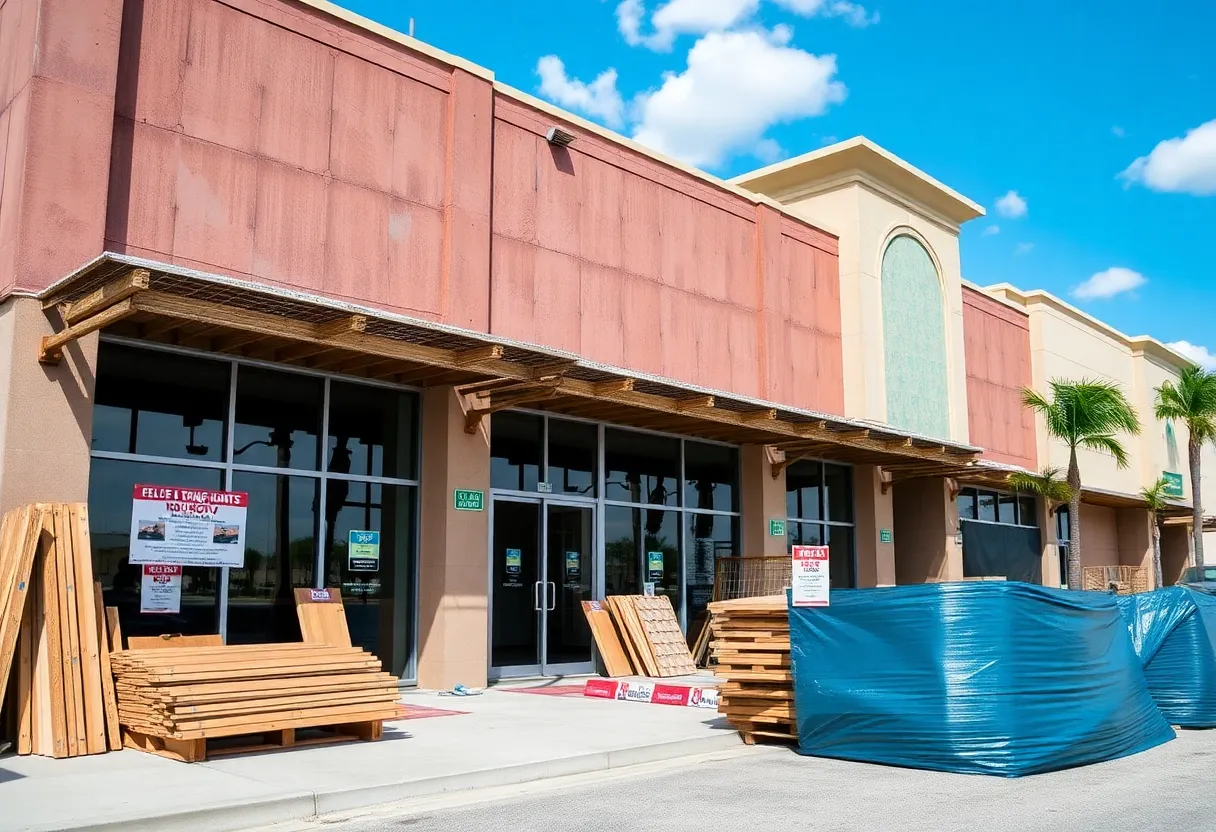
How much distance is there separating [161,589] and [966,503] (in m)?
20.3

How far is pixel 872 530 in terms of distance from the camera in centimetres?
2314

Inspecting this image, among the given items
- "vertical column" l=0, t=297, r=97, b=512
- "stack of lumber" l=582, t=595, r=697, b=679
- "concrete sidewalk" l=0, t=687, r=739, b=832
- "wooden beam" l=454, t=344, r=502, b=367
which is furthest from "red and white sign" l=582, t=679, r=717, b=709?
"vertical column" l=0, t=297, r=97, b=512

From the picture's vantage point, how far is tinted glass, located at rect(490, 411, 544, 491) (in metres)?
16.4

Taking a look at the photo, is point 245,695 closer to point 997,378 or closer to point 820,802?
point 820,802

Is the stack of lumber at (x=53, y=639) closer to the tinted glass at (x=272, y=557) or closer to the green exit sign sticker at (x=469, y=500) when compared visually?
the tinted glass at (x=272, y=557)

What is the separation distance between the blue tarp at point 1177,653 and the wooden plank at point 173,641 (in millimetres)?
10133

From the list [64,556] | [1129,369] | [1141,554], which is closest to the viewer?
[64,556]

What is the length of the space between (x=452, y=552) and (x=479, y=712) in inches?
106

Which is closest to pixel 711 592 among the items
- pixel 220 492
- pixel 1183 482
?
pixel 220 492

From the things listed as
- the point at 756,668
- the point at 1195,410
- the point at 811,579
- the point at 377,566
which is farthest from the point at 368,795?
the point at 1195,410

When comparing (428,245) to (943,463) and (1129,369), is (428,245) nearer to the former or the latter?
(943,463)

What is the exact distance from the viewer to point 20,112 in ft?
38.1

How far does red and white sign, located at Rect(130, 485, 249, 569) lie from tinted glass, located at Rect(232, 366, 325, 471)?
726mm

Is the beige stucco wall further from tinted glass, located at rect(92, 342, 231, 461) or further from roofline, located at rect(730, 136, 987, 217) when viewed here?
tinted glass, located at rect(92, 342, 231, 461)
